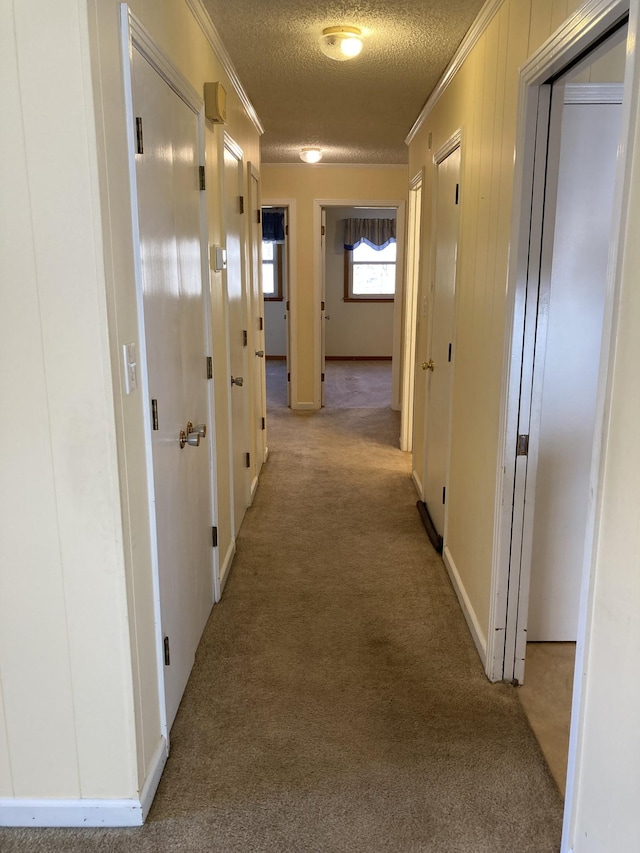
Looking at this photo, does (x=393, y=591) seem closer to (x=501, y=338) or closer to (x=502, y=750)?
(x=502, y=750)

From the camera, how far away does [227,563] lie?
316 centimetres

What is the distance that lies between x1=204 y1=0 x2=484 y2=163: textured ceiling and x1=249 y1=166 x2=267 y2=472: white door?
0.57 metres

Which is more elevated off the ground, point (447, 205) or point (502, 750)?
point (447, 205)

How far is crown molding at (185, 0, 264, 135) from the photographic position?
2377 mm

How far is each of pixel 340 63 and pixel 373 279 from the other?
Answer: 24.4 feet

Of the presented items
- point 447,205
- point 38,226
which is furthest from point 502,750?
point 447,205

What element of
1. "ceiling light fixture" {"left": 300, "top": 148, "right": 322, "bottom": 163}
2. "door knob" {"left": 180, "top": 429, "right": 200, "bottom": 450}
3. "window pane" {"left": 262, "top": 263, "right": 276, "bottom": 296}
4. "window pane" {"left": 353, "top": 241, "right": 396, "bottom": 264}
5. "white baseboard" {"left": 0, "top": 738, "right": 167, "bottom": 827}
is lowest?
"white baseboard" {"left": 0, "top": 738, "right": 167, "bottom": 827}

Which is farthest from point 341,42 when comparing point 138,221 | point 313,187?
point 313,187

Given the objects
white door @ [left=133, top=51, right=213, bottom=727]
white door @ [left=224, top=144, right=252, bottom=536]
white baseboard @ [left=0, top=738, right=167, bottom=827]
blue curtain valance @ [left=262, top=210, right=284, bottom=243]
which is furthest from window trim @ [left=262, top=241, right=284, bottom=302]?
white baseboard @ [left=0, top=738, right=167, bottom=827]

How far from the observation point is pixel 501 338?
224cm

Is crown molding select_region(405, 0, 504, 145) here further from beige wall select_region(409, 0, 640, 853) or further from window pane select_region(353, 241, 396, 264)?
A: window pane select_region(353, 241, 396, 264)

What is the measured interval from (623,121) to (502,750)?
5.75 feet

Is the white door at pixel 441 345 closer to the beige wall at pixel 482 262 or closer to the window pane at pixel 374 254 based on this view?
the beige wall at pixel 482 262

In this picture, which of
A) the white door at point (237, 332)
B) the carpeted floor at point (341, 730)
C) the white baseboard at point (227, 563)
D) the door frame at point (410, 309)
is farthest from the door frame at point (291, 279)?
the white baseboard at point (227, 563)
